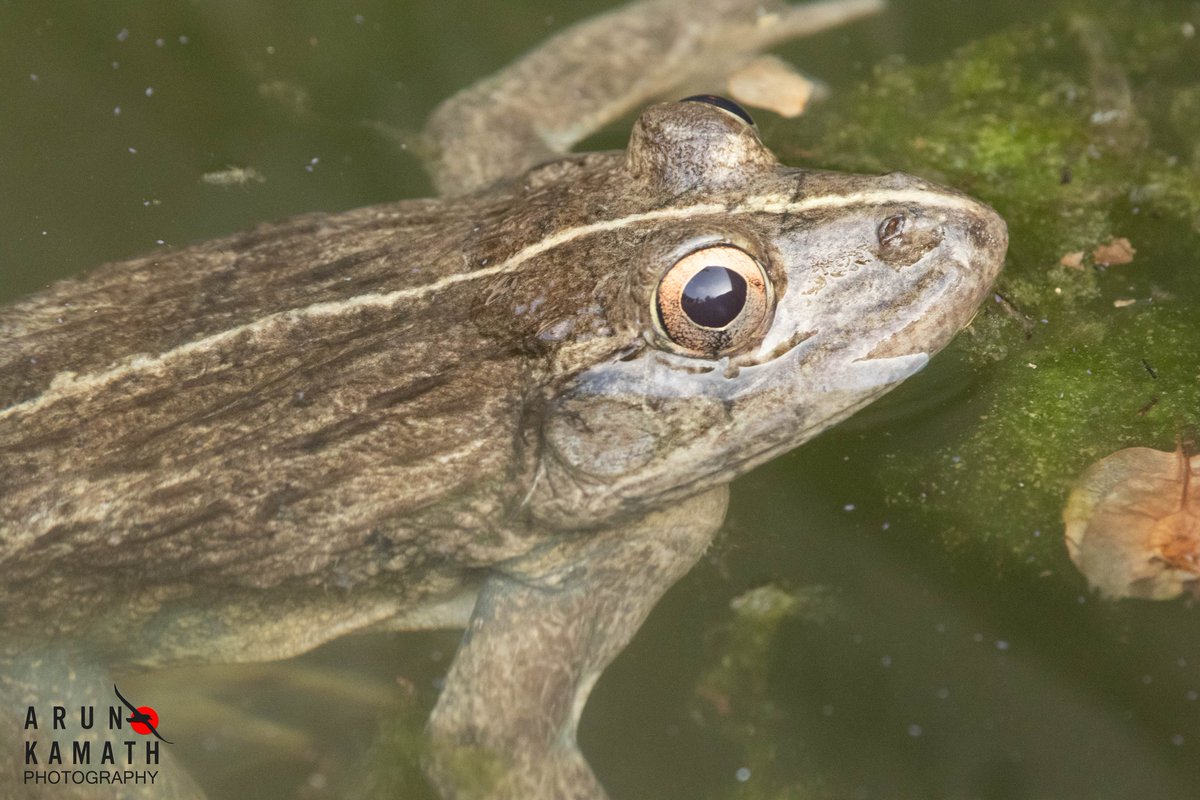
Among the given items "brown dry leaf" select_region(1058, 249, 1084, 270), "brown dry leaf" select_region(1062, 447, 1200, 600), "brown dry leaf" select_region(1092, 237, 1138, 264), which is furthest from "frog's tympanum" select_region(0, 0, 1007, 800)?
"brown dry leaf" select_region(1092, 237, 1138, 264)

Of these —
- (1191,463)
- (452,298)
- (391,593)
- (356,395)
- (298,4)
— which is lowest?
(1191,463)

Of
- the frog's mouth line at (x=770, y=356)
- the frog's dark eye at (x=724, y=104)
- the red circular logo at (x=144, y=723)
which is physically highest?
the frog's dark eye at (x=724, y=104)

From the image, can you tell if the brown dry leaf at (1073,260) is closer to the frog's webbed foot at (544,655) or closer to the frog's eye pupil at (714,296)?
the frog's webbed foot at (544,655)

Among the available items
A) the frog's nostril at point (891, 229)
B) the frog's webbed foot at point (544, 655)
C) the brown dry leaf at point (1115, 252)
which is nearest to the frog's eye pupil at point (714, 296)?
the frog's nostril at point (891, 229)

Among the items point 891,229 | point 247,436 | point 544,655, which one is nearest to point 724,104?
point 891,229

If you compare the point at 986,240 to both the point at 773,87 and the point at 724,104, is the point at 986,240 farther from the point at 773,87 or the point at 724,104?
the point at 773,87

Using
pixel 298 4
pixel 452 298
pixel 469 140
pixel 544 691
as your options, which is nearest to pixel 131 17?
pixel 298 4

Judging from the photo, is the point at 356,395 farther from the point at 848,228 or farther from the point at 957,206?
the point at 957,206

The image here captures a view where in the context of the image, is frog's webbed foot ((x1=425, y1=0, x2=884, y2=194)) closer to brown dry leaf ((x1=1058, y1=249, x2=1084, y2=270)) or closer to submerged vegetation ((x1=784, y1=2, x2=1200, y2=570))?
submerged vegetation ((x1=784, y1=2, x2=1200, y2=570))
